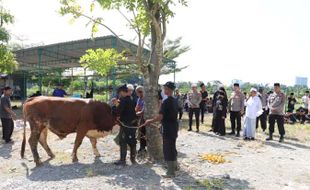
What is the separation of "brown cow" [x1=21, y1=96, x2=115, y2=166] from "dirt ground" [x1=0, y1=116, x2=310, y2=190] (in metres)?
0.67

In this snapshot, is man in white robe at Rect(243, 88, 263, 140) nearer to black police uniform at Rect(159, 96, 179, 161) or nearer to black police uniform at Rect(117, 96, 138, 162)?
black police uniform at Rect(117, 96, 138, 162)

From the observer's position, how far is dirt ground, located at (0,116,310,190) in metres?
6.23

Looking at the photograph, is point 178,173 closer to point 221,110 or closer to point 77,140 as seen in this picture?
point 77,140

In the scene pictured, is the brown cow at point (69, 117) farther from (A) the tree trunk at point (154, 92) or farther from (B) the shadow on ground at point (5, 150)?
(B) the shadow on ground at point (5, 150)

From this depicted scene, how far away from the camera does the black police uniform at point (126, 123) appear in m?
7.36

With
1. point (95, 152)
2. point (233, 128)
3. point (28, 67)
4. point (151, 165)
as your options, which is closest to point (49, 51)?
point (28, 67)

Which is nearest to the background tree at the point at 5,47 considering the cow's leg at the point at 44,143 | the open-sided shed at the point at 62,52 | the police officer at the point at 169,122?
the open-sided shed at the point at 62,52

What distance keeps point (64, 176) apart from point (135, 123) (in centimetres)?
176

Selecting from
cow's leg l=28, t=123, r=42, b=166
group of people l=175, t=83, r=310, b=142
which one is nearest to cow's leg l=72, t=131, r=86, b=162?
cow's leg l=28, t=123, r=42, b=166

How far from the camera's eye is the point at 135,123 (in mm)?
7512

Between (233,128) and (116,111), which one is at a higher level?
(116,111)

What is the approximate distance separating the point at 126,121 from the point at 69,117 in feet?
4.68

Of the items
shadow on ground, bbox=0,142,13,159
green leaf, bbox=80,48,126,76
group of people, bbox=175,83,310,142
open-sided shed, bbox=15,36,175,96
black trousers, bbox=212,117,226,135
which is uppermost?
open-sided shed, bbox=15,36,175,96

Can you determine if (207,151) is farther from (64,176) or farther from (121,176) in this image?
(64,176)
